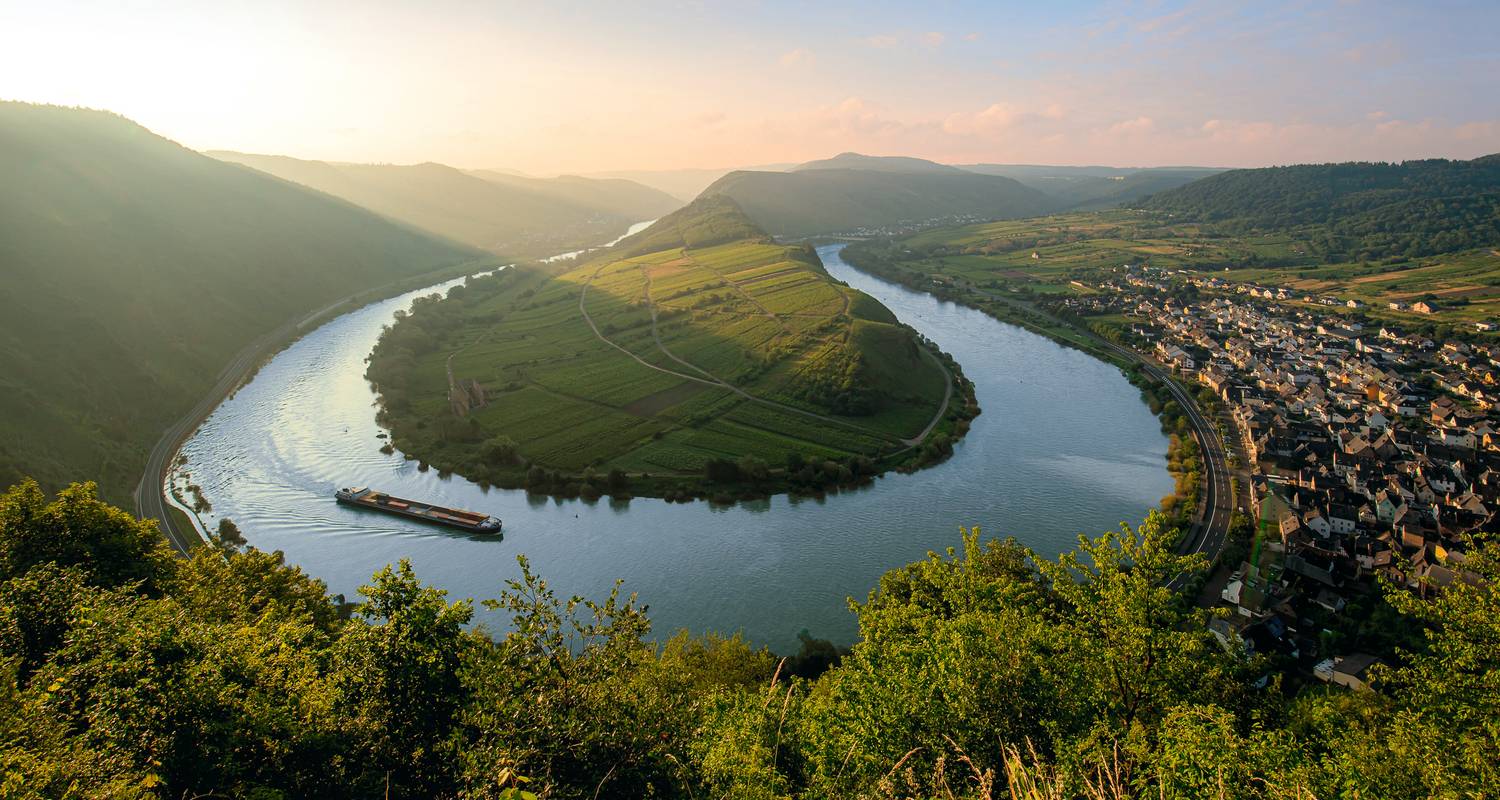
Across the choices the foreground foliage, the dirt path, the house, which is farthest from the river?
the foreground foliage

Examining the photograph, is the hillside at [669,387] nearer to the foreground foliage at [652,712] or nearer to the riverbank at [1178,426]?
the riverbank at [1178,426]

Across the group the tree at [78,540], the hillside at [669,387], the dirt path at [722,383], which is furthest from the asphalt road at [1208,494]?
the tree at [78,540]

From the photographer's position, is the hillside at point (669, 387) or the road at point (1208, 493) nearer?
the road at point (1208, 493)

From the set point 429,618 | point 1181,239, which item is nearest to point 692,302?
point 429,618

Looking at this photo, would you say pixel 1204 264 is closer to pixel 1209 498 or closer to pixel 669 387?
pixel 1209 498

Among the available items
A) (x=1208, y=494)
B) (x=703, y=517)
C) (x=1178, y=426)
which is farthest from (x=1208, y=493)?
(x=703, y=517)
